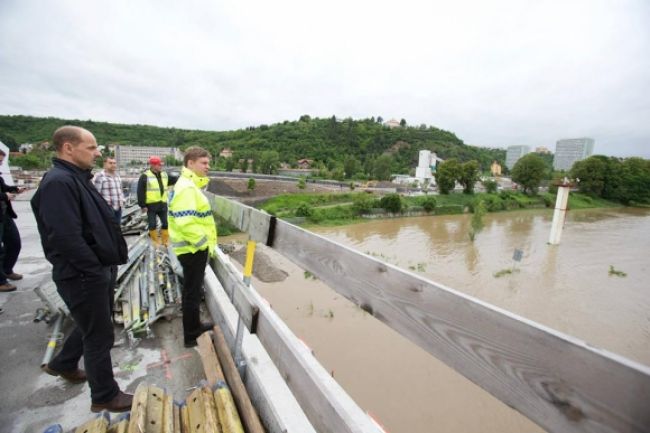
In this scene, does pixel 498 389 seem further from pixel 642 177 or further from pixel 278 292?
pixel 642 177

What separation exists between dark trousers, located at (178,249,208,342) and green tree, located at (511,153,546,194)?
60775 millimetres

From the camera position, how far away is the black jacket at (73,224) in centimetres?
199

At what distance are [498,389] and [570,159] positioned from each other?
17255cm

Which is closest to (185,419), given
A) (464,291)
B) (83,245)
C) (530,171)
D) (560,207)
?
(83,245)

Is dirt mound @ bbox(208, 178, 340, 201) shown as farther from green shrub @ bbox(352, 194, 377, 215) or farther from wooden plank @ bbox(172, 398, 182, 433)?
wooden plank @ bbox(172, 398, 182, 433)

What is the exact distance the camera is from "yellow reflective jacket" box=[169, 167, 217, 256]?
9.42ft

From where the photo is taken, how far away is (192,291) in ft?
9.86

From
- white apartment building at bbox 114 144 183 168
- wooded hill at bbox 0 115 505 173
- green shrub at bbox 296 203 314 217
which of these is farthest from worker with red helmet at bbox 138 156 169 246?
white apartment building at bbox 114 144 183 168

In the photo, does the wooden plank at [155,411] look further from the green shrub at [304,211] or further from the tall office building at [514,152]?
the tall office building at [514,152]

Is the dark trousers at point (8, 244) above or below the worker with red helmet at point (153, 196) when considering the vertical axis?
below

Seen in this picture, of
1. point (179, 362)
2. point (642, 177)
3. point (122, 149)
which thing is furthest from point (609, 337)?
point (122, 149)

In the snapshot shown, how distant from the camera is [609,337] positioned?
12078 mm

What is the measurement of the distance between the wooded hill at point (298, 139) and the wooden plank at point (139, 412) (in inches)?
3144

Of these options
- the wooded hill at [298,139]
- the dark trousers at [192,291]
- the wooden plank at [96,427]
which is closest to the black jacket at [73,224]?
the dark trousers at [192,291]
